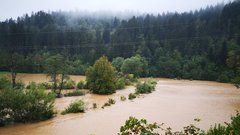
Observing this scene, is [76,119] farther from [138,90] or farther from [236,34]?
[236,34]

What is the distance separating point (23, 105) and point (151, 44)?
82.9 m

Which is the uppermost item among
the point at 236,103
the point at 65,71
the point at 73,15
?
the point at 73,15

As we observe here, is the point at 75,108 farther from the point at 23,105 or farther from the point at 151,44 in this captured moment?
the point at 151,44

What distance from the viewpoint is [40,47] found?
10412 cm

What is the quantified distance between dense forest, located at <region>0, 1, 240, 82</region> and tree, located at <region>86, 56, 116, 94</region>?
3956 centimetres

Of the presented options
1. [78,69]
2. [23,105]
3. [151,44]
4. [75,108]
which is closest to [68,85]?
[75,108]

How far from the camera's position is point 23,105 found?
80.5 ft

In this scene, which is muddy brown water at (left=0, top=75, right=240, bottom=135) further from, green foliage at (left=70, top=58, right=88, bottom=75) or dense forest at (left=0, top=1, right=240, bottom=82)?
green foliage at (left=70, top=58, right=88, bottom=75)

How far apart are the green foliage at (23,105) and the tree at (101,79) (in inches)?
771

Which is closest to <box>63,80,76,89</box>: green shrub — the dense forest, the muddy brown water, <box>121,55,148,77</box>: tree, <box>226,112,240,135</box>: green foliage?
the muddy brown water

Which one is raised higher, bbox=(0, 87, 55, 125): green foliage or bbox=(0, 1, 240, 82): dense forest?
bbox=(0, 1, 240, 82): dense forest

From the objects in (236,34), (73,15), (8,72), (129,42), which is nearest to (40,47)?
(8,72)

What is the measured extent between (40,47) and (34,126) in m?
83.9

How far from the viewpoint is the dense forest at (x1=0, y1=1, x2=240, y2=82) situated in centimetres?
8419
